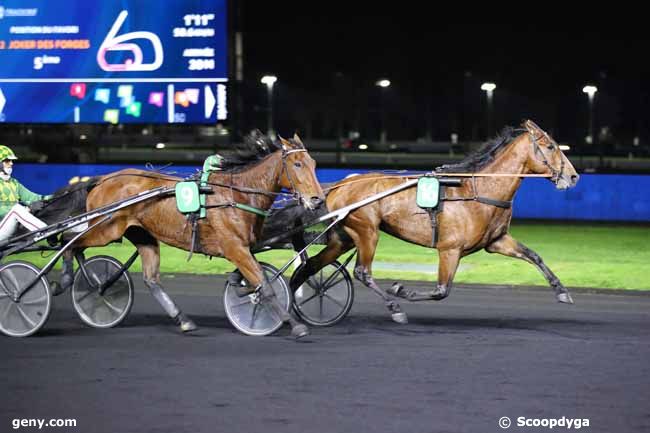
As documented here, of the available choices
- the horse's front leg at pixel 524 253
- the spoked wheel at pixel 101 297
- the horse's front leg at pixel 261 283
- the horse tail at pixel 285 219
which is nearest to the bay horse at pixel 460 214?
the horse's front leg at pixel 524 253

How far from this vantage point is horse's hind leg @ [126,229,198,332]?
8992 mm

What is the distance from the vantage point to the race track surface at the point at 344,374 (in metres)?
6.05

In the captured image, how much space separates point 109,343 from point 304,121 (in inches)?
2426

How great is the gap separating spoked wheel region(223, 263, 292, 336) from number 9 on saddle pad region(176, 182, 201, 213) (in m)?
0.69

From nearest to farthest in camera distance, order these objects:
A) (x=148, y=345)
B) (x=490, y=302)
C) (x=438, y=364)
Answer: (x=438, y=364) → (x=148, y=345) → (x=490, y=302)

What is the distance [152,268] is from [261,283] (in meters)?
1.31

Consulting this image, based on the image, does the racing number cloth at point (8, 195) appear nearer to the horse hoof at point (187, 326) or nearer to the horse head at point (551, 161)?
the horse hoof at point (187, 326)

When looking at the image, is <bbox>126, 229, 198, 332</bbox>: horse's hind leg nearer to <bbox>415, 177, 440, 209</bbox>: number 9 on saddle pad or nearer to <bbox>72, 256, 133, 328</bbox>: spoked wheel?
<bbox>72, 256, 133, 328</bbox>: spoked wheel

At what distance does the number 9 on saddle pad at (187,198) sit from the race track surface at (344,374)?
1056mm

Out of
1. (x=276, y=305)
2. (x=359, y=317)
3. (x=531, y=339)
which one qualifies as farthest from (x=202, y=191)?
(x=531, y=339)

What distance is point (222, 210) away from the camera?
344 inches

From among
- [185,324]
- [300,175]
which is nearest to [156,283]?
[185,324]

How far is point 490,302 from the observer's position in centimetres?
1090

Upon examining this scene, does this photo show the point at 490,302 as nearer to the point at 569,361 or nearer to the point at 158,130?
the point at 569,361
